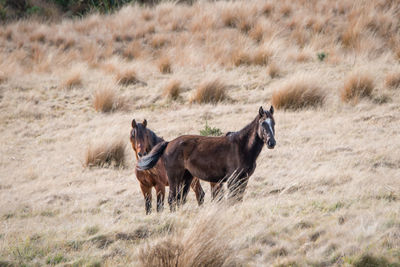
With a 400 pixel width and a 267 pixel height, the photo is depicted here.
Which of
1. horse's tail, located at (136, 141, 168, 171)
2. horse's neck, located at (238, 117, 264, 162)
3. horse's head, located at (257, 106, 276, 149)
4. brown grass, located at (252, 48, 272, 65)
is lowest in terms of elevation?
brown grass, located at (252, 48, 272, 65)

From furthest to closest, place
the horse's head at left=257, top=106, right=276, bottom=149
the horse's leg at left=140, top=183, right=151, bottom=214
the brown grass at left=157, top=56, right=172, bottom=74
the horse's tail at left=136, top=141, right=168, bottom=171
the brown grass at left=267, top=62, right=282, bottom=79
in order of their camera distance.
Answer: the brown grass at left=157, top=56, right=172, bottom=74, the brown grass at left=267, top=62, right=282, bottom=79, the horse's leg at left=140, top=183, right=151, bottom=214, the horse's tail at left=136, top=141, right=168, bottom=171, the horse's head at left=257, top=106, right=276, bottom=149

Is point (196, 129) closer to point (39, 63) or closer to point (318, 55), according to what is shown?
point (318, 55)

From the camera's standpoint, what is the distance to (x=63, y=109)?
12.1m

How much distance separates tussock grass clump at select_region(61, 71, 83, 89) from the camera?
12984 millimetres

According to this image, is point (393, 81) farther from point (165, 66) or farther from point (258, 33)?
point (165, 66)

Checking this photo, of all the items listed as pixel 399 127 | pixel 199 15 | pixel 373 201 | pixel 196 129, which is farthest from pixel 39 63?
pixel 373 201

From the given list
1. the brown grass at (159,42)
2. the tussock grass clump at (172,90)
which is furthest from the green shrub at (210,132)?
the brown grass at (159,42)

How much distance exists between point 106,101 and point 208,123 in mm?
2856

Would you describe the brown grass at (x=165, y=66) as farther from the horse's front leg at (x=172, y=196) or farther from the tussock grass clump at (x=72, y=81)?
the horse's front leg at (x=172, y=196)

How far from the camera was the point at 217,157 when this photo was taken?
5258 millimetres

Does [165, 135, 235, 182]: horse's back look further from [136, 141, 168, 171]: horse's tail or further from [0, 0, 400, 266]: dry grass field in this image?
[0, 0, 400, 266]: dry grass field

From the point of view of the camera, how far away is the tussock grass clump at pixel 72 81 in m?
13.0

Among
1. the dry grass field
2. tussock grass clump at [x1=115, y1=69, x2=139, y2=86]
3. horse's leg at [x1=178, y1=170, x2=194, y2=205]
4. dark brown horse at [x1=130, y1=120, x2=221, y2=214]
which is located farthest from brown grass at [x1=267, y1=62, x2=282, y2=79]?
horse's leg at [x1=178, y1=170, x2=194, y2=205]

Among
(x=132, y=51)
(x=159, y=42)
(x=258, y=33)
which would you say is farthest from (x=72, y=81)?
(x=258, y=33)
